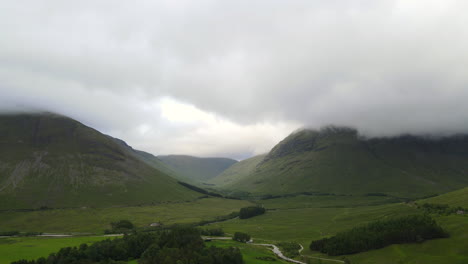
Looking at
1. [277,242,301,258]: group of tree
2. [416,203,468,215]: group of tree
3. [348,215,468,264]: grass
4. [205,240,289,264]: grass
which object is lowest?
[277,242,301,258]: group of tree

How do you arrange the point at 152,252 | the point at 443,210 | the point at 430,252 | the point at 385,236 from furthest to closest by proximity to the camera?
the point at 443,210 → the point at 385,236 → the point at 430,252 → the point at 152,252

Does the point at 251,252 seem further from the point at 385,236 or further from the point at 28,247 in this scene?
the point at 28,247

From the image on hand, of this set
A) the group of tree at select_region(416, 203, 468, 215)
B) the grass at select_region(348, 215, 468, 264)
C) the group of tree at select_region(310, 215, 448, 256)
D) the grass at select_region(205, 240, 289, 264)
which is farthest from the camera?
the group of tree at select_region(416, 203, 468, 215)

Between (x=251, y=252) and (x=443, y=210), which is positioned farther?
(x=443, y=210)

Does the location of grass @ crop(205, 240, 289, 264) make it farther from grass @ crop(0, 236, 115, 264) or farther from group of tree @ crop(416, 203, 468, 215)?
group of tree @ crop(416, 203, 468, 215)

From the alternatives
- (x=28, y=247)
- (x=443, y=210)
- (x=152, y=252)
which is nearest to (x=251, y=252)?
(x=152, y=252)

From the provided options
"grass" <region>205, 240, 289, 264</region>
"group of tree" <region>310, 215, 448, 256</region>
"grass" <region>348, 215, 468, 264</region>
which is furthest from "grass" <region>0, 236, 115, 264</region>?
"grass" <region>348, 215, 468, 264</region>
